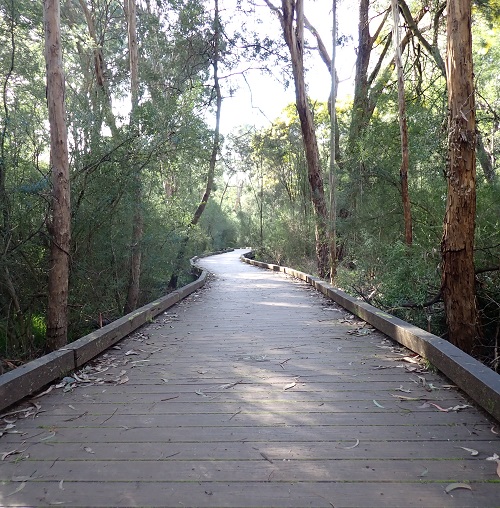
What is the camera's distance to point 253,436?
2750 mm

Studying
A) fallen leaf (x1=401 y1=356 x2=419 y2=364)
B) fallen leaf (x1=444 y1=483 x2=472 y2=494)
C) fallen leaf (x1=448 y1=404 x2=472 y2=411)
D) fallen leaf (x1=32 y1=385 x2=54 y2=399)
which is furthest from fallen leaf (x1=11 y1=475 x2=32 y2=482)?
fallen leaf (x1=401 y1=356 x2=419 y2=364)

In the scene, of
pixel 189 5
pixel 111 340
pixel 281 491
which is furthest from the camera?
pixel 189 5

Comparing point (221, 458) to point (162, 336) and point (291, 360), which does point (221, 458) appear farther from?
point (162, 336)

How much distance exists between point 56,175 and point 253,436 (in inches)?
153

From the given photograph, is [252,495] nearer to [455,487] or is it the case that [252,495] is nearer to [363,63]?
[455,487]

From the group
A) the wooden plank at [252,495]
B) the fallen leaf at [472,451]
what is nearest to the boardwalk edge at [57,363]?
the wooden plank at [252,495]

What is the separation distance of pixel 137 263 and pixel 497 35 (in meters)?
14.0

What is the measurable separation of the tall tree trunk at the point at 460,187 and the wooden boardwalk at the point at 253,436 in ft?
3.05

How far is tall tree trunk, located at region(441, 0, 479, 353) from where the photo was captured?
4758 mm

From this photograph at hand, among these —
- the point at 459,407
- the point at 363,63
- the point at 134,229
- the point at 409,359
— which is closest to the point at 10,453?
the point at 459,407

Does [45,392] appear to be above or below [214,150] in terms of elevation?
below

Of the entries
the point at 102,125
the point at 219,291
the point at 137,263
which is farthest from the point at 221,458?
the point at 219,291

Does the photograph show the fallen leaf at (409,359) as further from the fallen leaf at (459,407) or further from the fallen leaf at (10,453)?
the fallen leaf at (10,453)

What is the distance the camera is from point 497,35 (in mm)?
14695
